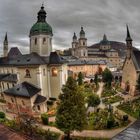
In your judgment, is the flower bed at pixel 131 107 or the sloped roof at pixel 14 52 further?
the sloped roof at pixel 14 52

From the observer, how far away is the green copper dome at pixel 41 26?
51750 millimetres

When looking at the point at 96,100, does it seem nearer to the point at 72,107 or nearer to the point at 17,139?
the point at 72,107

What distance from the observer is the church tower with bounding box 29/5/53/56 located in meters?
51.8

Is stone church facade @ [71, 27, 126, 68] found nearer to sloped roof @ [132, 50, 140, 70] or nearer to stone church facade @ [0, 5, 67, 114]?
sloped roof @ [132, 50, 140, 70]

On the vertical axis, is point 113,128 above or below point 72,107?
below

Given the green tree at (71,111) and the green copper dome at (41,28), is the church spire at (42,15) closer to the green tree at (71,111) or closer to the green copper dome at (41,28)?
the green copper dome at (41,28)

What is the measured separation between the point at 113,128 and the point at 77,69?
70161 mm

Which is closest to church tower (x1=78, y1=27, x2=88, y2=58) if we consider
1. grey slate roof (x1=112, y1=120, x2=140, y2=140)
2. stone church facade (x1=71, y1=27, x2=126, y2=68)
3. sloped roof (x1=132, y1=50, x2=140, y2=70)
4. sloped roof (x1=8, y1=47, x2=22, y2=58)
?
stone church facade (x1=71, y1=27, x2=126, y2=68)

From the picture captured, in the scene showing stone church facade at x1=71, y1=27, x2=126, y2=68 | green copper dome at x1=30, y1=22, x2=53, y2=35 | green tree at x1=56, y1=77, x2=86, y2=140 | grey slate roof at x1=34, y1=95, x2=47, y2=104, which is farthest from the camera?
stone church facade at x1=71, y1=27, x2=126, y2=68

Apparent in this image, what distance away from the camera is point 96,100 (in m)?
41.5

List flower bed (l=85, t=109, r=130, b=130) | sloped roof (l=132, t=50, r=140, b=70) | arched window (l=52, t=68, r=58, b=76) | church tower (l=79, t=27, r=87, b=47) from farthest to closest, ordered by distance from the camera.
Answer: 1. church tower (l=79, t=27, r=87, b=47)
2. sloped roof (l=132, t=50, r=140, b=70)
3. arched window (l=52, t=68, r=58, b=76)
4. flower bed (l=85, t=109, r=130, b=130)

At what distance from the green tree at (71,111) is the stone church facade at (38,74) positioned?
14999 mm

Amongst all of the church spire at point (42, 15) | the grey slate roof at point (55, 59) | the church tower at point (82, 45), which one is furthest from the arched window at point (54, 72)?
the church tower at point (82, 45)

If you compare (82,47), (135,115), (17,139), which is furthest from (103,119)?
(82,47)
